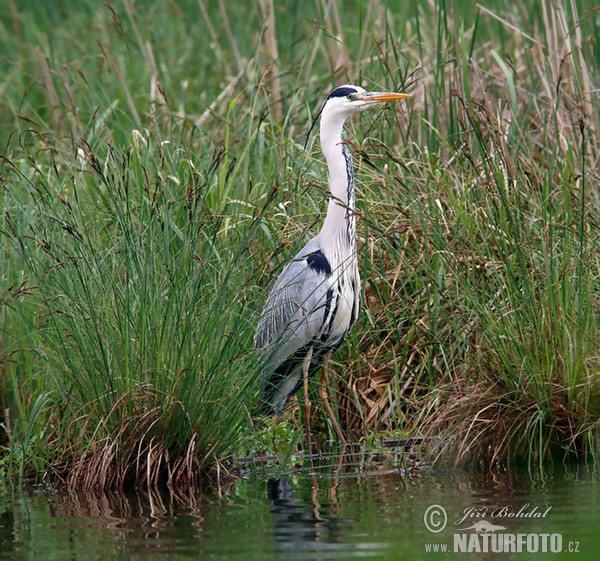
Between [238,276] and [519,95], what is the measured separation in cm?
308

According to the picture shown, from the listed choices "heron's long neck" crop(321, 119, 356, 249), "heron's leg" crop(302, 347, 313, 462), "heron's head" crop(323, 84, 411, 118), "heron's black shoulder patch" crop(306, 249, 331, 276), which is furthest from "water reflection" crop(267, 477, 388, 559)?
"heron's head" crop(323, 84, 411, 118)

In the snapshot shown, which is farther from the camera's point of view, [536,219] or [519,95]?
[519,95]

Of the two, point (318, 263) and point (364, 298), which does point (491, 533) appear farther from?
point (364, 298)

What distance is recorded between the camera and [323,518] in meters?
3.76

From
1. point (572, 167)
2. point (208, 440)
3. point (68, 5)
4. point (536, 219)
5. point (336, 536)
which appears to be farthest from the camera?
point (68, 5)

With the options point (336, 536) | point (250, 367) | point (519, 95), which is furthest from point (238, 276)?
point (519, 95)

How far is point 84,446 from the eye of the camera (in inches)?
177

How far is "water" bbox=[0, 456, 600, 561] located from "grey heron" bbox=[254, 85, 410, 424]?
0.90 m

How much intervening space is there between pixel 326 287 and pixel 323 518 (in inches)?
69.6

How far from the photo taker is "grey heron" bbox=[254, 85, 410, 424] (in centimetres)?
525

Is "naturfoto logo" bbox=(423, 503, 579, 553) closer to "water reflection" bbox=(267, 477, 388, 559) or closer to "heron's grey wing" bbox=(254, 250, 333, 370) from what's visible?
"water reflection" bbox=(267, 477, 388, 559)

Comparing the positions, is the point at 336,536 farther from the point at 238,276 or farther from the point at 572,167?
the point at 572,167

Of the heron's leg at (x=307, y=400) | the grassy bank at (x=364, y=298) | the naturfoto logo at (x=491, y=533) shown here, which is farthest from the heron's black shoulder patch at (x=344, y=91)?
the naturfoto logo at (x=491, y=533)

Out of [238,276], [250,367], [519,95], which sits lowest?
[250,367]
